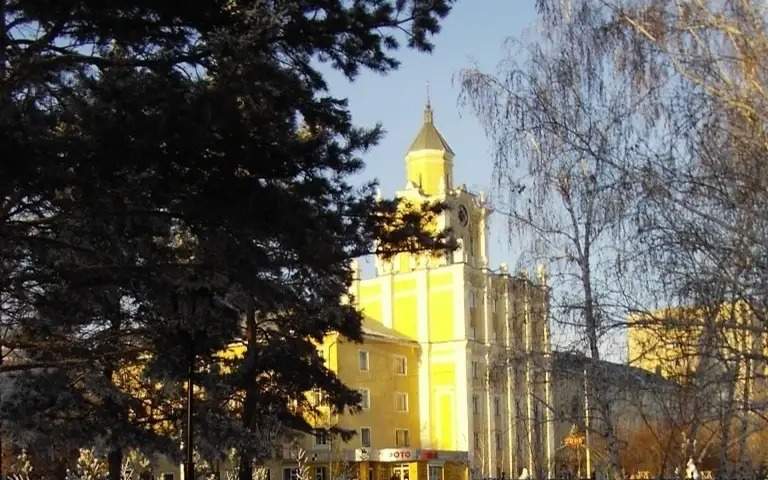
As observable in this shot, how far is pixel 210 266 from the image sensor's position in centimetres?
1188

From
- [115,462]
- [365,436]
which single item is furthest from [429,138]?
[115,462]

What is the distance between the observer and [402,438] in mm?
60938

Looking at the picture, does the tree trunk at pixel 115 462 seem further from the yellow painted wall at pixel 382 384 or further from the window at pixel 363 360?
→ the window at pixel 363 360

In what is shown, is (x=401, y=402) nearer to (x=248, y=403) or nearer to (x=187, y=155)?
(x=248, y=403)

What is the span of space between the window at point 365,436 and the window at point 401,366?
500 centimetres

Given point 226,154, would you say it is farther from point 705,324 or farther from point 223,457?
point 223,457

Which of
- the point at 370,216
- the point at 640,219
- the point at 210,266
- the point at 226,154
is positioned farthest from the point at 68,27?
the point at 640,219

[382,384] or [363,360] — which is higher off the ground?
[363,360]

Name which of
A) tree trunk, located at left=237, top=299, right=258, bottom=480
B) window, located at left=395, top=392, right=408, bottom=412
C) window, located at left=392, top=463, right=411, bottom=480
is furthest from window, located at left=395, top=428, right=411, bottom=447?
tree trunk, located at left=237, top=299, right=258, bottom=480

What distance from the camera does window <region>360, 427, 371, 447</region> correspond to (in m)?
56.5

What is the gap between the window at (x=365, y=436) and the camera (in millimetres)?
56500

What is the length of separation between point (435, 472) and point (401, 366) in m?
8.39

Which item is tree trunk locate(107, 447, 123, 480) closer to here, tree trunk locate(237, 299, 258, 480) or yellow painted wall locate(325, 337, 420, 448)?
tree trunk locate(237, 299, 258, 480)

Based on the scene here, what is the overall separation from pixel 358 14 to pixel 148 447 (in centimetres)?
1566
